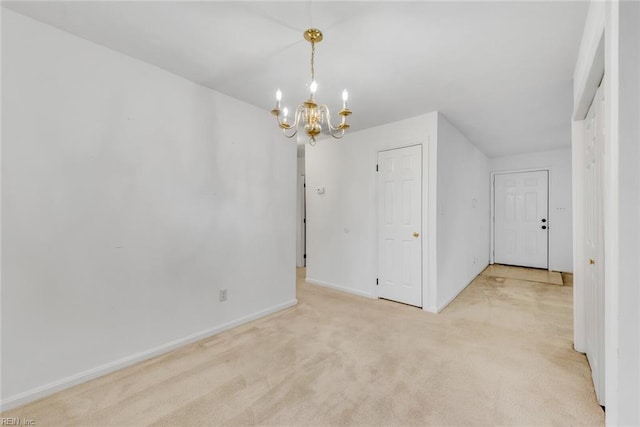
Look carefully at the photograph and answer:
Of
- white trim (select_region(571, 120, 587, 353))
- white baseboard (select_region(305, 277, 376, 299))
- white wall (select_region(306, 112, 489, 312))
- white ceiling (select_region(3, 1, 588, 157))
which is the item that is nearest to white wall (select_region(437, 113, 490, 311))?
white wall (select_region(306, 112, 489, 312))

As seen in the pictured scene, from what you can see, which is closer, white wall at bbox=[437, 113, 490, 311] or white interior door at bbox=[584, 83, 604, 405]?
white interior door at bbox=[584, 83, 604, 405]

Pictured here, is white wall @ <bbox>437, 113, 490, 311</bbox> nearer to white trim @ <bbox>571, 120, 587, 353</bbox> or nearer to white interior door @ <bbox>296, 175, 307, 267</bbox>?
white trim @ <bbox>571, 120, 587, 353</bbox>

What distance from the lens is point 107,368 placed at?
2078 mm

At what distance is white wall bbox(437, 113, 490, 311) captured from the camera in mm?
3463

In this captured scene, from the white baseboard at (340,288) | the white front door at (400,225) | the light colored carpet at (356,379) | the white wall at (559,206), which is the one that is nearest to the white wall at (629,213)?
the light colored carpet at (356,379)

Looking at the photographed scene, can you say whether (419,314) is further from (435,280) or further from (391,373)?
(391,373)

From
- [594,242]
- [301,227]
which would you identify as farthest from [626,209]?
[301,227]

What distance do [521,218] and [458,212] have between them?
2.81 meters

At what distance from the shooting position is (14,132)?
1729mm

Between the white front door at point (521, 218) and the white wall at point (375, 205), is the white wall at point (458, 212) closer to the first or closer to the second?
the white wall at point (375, 205)

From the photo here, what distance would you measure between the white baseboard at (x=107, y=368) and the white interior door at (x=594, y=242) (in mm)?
2907

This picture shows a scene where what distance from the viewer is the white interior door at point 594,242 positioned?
1.72m

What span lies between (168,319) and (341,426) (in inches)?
68.1

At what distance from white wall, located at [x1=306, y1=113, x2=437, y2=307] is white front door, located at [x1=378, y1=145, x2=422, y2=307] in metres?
0.08
